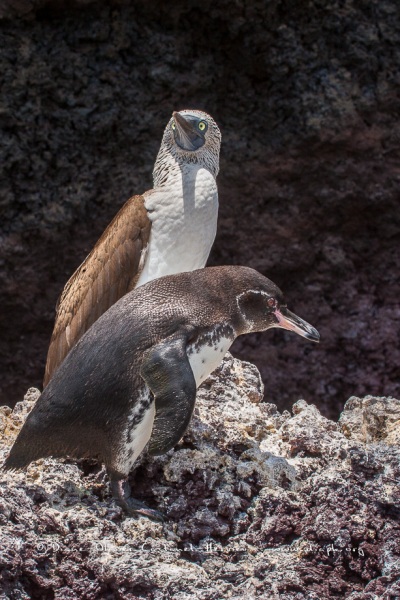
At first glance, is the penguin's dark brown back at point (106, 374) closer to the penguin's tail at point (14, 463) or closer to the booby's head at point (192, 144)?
the penguin's tail at point (14, 463)

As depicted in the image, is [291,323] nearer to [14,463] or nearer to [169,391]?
[169,391]

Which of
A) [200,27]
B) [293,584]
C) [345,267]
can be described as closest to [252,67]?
[200,27]

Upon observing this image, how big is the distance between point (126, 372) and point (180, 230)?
1.42m

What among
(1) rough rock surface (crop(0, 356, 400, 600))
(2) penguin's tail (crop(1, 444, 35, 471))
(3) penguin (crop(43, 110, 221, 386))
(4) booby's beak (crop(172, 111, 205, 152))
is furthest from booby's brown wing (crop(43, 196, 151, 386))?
(2) penguin's tail (crop(1, 444, 35, 471))

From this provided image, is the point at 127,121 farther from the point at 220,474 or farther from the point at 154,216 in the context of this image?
the point at 220,474

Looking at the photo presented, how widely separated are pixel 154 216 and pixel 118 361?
1.48 meters

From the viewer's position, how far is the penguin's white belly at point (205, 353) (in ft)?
12.4

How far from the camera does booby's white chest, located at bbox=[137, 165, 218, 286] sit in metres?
5.00

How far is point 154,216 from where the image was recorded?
16.7 feet

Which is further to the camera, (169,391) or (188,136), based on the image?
(188,136)

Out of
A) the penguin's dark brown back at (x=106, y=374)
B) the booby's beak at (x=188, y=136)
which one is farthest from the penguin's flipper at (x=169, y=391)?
the booby's beak at (x=188, y=136)

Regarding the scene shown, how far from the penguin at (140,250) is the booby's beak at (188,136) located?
90 mm

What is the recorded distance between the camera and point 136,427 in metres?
3.71

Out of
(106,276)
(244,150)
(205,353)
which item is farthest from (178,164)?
(205,353)
